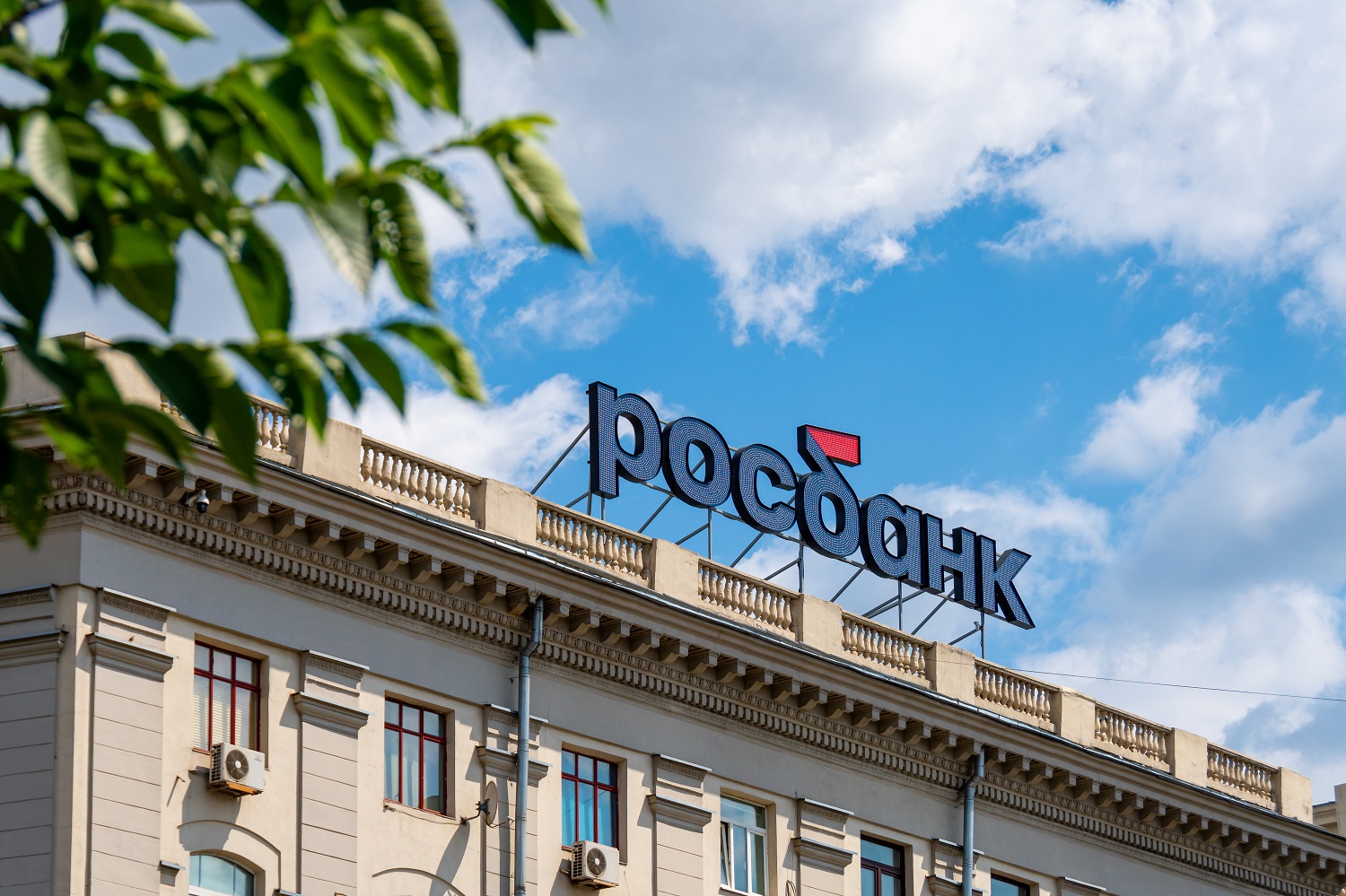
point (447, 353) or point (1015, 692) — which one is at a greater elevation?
point (1015, 692)

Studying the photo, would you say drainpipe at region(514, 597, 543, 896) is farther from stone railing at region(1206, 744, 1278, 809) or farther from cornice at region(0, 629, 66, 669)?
stone railing at region(1206, 744, 1278, 809)

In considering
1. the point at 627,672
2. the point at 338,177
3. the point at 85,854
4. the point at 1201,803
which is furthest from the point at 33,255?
the point at 1201,803

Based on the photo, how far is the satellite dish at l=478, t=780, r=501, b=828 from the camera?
3362 cm

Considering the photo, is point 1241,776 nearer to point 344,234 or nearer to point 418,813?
point 418,813

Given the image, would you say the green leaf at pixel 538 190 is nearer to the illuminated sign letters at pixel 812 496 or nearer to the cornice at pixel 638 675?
the cornice at pixel 638 675

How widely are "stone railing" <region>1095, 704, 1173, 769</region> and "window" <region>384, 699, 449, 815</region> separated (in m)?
14.5

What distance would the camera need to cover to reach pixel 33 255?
656 cm

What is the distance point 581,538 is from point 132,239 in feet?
97.3

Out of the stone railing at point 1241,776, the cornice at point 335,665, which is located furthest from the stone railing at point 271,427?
the stone railing at point 1241,776

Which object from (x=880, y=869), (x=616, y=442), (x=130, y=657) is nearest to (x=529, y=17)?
(x=130, y=657)

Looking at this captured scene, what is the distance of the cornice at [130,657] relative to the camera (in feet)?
97.1

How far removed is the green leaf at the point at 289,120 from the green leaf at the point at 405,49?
0.23m

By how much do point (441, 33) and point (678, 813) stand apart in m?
30.3

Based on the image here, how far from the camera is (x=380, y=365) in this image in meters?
7.03
